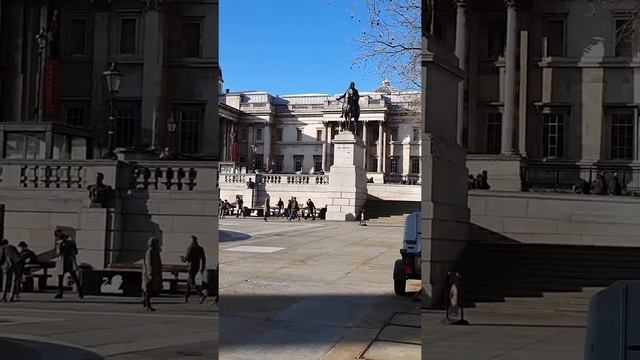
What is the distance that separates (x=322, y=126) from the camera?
2.15m

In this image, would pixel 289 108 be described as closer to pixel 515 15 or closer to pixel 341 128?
pixel 341 128

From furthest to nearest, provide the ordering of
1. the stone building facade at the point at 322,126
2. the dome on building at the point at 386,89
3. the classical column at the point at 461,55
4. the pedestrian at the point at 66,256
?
1. the dome on building at the point at 386,89
2. the stone building facade at the point at 322,126
3. the pedestrian at the point at 66,256
4. the classical column at the point at 461,55

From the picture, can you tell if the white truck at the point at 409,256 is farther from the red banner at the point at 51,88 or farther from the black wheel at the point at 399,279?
the red banner at the point at 51,88

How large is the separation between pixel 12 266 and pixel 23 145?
0.42 m

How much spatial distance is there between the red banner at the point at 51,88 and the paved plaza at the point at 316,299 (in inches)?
27.7

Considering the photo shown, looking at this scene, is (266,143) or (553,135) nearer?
(553,135)

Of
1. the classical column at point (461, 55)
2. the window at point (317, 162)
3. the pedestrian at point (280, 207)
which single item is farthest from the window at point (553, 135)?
the pedestrian at point (280, 207)

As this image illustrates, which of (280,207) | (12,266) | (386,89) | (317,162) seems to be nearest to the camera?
(12,266)

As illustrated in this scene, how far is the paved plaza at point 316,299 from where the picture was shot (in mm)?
1906

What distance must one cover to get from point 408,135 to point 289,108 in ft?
1.51

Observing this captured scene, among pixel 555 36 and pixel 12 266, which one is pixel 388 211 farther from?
pixel 12 266

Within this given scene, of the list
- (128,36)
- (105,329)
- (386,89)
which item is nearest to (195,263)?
(105,329)

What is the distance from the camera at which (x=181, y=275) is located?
1954 mm

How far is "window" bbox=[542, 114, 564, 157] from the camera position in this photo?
161 cm
